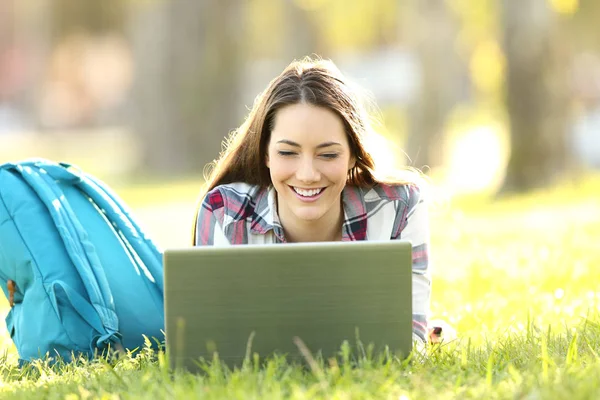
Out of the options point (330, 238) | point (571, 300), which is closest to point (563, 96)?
point (571, 300)

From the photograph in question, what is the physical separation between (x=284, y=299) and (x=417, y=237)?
106 centimetres

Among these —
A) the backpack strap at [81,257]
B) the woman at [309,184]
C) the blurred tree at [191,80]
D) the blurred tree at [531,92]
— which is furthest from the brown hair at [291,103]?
the blurred tree at [191,80]

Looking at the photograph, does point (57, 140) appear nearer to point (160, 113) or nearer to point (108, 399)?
point (160, 113)

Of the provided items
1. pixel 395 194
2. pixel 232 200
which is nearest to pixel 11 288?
pixel 232 200

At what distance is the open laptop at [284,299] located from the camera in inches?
117

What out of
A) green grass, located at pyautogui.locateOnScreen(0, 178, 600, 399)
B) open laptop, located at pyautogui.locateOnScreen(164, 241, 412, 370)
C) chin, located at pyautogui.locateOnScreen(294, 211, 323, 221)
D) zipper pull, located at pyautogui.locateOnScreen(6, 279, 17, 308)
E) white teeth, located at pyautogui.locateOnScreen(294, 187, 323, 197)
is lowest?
green grass, located at pyautogui.locateOnScreen(0, 178, 600, 399)

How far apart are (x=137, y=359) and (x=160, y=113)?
12752 millimetres

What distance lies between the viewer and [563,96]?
1034 centimetres

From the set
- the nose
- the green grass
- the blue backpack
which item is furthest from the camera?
the blue backpack

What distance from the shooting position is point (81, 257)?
13.0 feet

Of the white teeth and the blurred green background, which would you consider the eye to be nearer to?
the white teeth

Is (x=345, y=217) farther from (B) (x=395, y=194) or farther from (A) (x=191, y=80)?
(A) (x=191, y=80)

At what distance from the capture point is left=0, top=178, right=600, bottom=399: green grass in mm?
2891

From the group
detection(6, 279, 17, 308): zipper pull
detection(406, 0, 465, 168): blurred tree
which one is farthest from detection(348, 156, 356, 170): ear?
detection(406, 0, 465, 168): blurred tree
